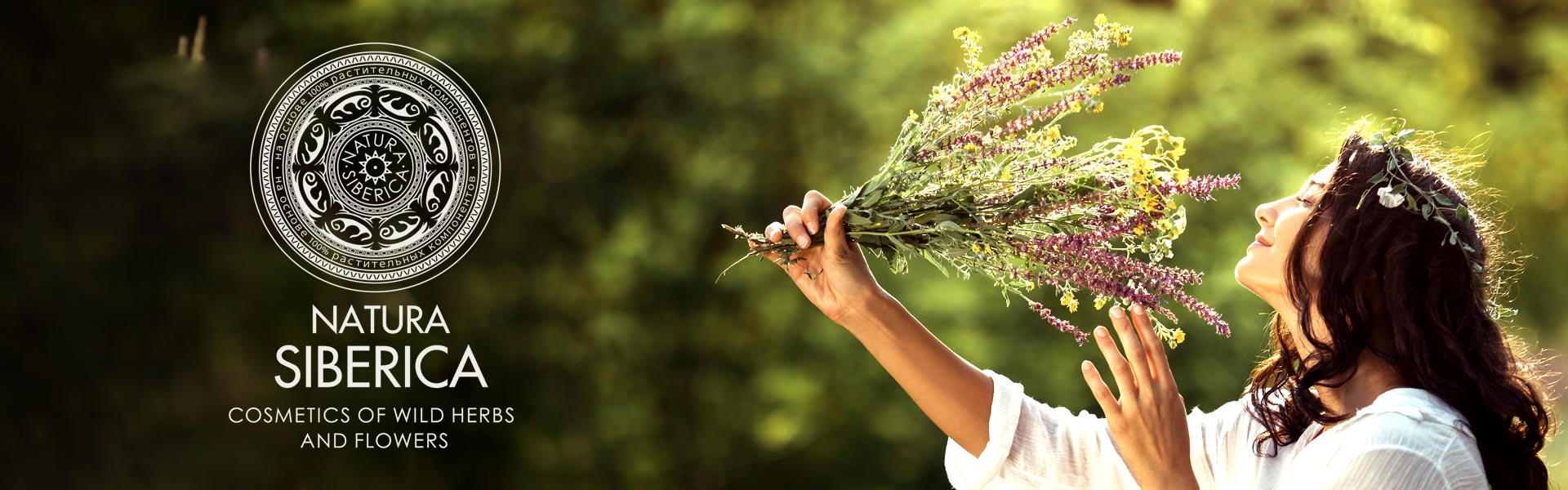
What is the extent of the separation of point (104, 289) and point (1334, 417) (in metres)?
2.15

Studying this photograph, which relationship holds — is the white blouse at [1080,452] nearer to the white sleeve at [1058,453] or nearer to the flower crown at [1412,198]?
the white sleeve at [1058,453]

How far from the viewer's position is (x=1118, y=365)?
40.2 inches

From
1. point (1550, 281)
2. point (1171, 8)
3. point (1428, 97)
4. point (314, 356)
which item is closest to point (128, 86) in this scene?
point (314, 356)


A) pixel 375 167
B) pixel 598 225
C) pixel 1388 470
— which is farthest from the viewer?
pixel 598 225

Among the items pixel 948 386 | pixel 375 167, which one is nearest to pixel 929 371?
pixel 948 386

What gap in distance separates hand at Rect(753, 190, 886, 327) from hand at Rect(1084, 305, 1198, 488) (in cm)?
29

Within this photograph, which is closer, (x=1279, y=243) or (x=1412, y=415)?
(x=1412, y=415)

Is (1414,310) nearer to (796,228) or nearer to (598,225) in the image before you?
(796,228)

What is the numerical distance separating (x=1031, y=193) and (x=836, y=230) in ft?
0.69

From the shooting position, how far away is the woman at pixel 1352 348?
979mm

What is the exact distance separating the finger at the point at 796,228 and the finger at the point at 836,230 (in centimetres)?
2

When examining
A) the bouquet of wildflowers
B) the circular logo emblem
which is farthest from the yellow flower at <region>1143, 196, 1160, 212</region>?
the circular logo emblem

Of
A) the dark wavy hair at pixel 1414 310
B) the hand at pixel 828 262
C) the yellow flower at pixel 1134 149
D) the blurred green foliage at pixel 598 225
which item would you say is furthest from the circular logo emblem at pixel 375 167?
the dark wavy hair at pixel 1414 310

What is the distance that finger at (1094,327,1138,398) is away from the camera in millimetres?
1005
